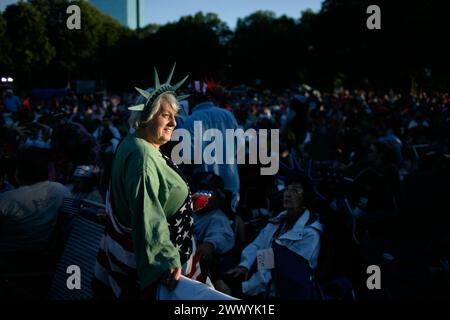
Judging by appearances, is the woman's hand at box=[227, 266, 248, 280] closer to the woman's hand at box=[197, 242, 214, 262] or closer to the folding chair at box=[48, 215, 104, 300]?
the woman's hand at box=[197, 242, 214, 262]

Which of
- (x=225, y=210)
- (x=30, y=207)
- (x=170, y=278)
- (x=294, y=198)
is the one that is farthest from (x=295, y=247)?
(x=30, y=207)

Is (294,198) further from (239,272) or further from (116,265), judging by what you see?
(116,265)

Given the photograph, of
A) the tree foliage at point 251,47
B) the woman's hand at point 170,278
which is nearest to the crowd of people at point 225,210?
the woman's hand at point 170,278

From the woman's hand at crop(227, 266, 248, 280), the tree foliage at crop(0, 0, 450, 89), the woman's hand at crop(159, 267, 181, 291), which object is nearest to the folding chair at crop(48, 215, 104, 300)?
the woman's hand at crop(227, 266, 248, 280)

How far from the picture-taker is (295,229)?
3.60 m

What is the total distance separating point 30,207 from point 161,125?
5.95 feet

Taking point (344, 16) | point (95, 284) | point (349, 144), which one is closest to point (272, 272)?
point (95, 284)

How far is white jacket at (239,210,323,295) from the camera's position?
351cm

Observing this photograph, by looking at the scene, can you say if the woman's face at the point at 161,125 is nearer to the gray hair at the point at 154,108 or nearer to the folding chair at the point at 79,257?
the gray hair at the point at 154,108

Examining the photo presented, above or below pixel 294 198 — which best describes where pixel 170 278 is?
below

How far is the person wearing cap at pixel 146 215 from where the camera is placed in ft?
7.66

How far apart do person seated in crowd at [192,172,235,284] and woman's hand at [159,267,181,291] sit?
3.65 ft

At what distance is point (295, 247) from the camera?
350 centimetres
